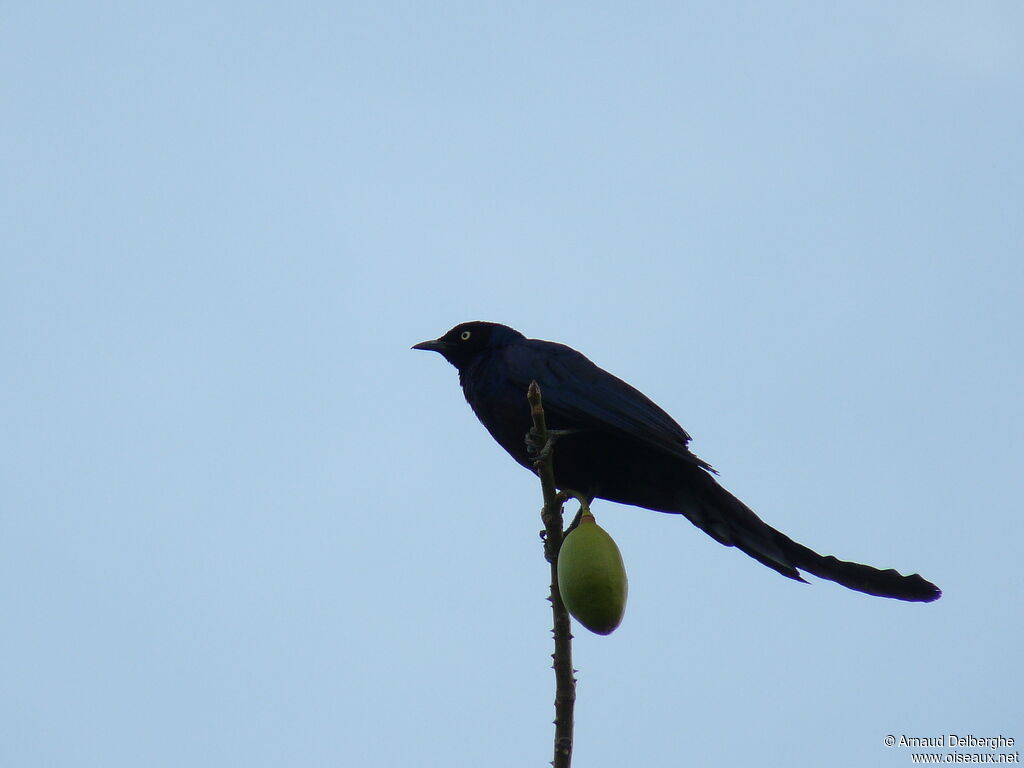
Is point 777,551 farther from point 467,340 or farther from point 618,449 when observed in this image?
point 467,340

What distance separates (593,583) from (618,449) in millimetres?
2412

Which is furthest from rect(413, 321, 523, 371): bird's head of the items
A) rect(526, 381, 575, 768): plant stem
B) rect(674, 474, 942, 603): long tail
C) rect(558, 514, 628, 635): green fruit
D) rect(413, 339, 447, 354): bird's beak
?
rect(558, 514, 628, 635): green fruit

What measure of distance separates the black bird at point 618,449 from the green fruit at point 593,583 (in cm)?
175

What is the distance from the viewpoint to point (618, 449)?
18.8 feet

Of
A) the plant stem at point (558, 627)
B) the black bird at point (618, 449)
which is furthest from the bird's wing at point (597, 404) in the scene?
the plant stem at point (558, 627)

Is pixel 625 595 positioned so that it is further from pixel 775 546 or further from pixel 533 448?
pixel 775 546

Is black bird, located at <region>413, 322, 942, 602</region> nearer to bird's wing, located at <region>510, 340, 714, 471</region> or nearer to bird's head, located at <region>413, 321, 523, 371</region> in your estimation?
bird's wing, located at <region>510, 340, 714, 471</region>

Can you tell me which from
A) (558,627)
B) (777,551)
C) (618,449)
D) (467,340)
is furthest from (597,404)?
(558,627)

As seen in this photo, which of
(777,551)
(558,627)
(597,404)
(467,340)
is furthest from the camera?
(467,340)

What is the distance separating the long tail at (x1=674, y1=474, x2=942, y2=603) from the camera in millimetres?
4785

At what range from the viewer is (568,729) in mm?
3018

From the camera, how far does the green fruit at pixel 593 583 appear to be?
336 cm

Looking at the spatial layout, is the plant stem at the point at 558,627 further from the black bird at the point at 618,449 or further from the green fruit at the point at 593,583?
the black bird at the point at 618,449

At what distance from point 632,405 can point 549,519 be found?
7.24 ft
